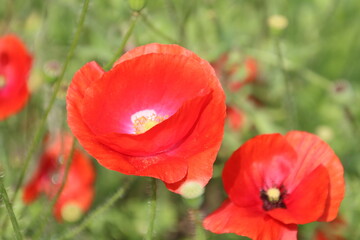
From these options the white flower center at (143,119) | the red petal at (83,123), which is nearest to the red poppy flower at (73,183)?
the white flower center at (143,119)

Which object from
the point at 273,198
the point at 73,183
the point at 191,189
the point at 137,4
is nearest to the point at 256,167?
the point at 273,198

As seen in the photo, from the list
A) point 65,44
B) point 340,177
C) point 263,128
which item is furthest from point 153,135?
point 65,44

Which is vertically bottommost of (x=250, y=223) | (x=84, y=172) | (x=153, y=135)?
(x=84, y=172)

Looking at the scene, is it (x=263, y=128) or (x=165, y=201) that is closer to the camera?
(x=263, y=128)

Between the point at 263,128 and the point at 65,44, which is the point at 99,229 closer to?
the point at 263,128

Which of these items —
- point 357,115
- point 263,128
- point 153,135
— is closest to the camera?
point 153,135

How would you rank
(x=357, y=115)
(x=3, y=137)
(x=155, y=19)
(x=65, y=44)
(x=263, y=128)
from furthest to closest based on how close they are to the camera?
1. (x=65, y=44)
2. (x=155, y=19)
3. (x=357, y=115)
4. (x=3, y=137)
5. (x=263, y=128)

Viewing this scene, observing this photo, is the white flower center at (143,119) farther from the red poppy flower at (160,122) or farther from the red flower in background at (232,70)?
the red flower in background at (232,70)
